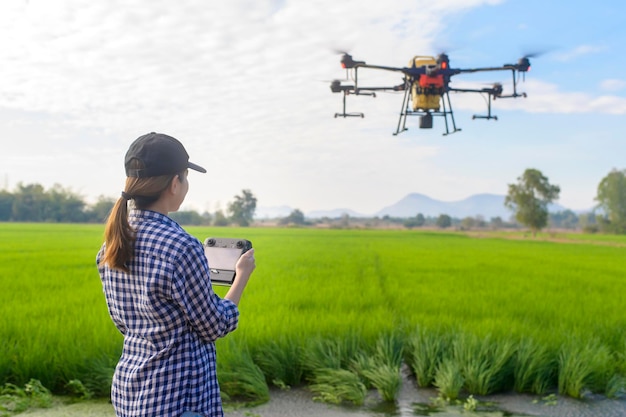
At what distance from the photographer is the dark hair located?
5.52 feet

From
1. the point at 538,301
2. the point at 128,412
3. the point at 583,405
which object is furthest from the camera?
the point at 538,301

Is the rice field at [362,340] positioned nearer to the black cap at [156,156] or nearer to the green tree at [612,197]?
the black cap at [156,156]

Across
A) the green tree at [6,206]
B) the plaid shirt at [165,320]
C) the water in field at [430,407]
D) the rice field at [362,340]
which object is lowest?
the water in field at [430,407]

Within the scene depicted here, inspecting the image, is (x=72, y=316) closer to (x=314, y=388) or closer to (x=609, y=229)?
(x=314, y=388)

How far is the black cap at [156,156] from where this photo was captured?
1.71 meters

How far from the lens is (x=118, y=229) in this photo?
1697mm

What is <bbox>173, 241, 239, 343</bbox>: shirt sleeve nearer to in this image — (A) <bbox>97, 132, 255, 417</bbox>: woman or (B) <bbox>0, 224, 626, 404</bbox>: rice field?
(A) <bbox>97, 132, 255, 417</bbox>: woman

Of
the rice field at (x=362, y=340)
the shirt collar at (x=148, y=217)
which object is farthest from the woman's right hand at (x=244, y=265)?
the rice field at (x=362, y=340)

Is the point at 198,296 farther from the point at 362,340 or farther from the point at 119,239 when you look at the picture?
the point at 362,340

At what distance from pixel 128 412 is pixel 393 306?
6.24 meters

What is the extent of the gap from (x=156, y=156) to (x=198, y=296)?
423mm

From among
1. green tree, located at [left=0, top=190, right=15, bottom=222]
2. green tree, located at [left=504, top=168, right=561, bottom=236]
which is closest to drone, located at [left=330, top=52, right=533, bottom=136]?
green tree, located at [left=0, top=190, right=15, bottom=222]

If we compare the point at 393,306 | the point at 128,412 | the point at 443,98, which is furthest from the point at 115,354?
→ the point at 443,98

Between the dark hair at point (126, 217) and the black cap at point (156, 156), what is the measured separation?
0.06 feet
